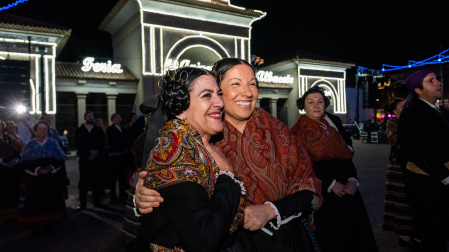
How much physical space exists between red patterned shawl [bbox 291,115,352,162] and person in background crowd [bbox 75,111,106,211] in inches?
217

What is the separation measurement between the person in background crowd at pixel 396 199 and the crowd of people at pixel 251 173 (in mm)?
1132

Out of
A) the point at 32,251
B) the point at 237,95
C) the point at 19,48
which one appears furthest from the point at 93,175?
the point at 19,48

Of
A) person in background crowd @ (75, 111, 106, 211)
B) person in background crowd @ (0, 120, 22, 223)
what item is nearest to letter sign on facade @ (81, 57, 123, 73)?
person in background crowd @ (75, 111, 106, 211)

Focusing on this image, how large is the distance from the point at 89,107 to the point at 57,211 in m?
17.2

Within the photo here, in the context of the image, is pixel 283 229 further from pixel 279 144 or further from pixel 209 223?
pixel 209 223

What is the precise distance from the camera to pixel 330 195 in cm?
310

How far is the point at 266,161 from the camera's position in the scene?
1.96m

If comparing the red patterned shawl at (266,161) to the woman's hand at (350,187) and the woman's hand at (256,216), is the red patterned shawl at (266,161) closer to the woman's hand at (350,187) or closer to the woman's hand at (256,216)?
the woman's hand at (256,216)

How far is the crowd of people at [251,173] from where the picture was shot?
142 cm

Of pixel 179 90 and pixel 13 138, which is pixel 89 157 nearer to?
pixel 13 138

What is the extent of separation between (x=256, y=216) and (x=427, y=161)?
2413 millimetres

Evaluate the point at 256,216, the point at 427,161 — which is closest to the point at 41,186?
the point at 256,216

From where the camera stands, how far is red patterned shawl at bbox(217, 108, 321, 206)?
1912 mm

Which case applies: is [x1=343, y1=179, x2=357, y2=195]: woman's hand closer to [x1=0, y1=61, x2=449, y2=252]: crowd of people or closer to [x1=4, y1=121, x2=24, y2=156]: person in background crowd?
[x1=0, y1=61, x2=449, y2=252]: crowd of people
